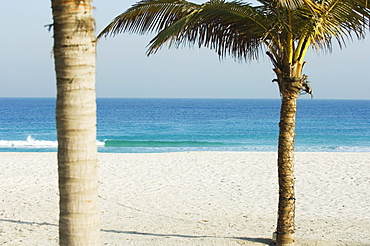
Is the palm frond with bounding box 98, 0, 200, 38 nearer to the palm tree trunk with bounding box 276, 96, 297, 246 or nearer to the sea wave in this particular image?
the palm tree trunk with bounding box 276, 96, 297, 246

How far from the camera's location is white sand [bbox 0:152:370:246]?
6.79 metres

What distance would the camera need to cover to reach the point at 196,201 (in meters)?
9.41

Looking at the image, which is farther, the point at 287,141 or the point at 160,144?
the point at 160,144

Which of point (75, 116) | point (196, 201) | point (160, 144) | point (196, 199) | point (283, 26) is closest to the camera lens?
point (75, 116)

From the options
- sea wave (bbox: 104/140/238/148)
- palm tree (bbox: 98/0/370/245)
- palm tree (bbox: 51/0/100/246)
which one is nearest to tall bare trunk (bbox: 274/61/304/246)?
palm tree (bbox: 98/0/370/245)

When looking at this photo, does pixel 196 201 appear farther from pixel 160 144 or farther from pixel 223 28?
pixel 160 144

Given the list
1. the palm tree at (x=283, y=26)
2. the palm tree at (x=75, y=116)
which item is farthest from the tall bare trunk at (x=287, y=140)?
the palm tree at (x=75, y=116)

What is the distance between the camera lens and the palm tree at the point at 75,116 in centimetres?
265

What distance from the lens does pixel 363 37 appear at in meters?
5.40

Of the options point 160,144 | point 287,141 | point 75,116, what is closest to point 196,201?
point 287,141

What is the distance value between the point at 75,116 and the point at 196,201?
701 centimetres

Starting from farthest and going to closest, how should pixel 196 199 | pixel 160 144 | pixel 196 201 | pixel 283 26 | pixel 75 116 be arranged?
pixel 160 144, pixel 196 199, pixel 196 201, pixel 283 26, pixel 75 116

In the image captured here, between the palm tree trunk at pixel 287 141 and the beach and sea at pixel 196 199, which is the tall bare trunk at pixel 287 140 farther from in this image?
the beach and sea at pixel 196 199

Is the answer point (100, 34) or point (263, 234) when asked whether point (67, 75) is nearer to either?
point (100, 34)
